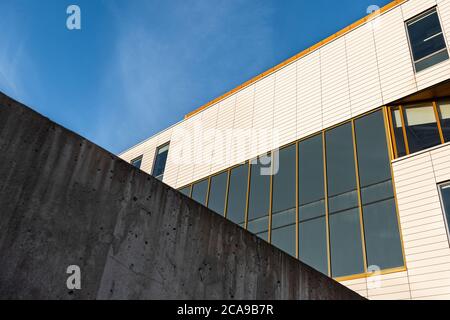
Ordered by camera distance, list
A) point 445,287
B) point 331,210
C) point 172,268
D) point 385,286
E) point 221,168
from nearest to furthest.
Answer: point 172,268 < point 445,287 < point 385,286 < point 331,210 < point 221,168

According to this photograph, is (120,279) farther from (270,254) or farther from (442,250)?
(442,250)

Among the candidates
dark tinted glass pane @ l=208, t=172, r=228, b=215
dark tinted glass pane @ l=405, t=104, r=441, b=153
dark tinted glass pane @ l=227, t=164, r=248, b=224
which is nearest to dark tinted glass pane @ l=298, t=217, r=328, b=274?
dark tinted glass pane @ l=227, t=164, r=248, b=224

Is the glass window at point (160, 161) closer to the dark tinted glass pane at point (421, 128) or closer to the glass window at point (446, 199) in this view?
the dark tinted glass pane at point (421, 128)

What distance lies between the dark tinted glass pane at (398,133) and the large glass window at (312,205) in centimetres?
235

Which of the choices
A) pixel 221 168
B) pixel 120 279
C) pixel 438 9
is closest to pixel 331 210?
pixel 221 168

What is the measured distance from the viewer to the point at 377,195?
984cm

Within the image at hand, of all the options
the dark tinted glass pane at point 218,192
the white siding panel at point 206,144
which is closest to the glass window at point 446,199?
the dark tinted glass pane at point 218,192

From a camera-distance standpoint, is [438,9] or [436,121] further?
[438,9]

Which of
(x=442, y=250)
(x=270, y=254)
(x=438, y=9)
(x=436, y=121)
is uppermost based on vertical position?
(x=438, y=9)

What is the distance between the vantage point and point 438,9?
11188mm

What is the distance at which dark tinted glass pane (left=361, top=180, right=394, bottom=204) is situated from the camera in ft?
31.8

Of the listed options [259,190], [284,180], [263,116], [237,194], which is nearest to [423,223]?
[284,180]
